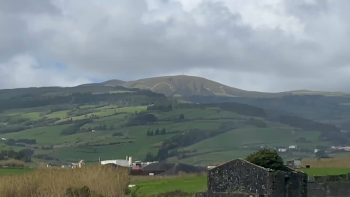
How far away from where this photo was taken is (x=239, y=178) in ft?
73.6

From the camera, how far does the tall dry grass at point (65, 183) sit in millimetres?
28297

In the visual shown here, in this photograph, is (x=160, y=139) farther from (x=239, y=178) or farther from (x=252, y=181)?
(x=252, y=181)

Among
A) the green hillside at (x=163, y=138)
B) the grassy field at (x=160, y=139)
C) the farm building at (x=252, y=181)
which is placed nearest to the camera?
the farm building at (x=252, y=181)

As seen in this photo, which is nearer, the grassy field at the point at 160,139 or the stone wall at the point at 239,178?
the stone wall at the point at 239,178

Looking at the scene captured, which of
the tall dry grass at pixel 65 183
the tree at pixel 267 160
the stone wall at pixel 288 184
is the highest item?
the tree at pixel 267 160

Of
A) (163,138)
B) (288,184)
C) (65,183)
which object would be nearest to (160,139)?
(163,138)

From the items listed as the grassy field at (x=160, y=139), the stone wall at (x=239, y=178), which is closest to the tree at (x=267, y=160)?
the stone wall at (x=239, y=178)

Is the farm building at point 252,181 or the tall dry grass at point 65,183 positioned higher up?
the farm building at point 252,181

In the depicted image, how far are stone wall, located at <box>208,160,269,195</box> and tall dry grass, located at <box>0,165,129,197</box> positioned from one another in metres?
7.38

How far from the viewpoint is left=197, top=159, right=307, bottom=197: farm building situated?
71.8 feet

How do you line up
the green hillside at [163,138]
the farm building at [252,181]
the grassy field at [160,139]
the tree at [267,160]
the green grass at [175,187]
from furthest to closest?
the green hillside at [163,138]
the grassy field at [160,139]
the green grass at [175,187]
the tree at [267,160]
the farm building at [252,181]

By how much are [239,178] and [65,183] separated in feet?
33.4

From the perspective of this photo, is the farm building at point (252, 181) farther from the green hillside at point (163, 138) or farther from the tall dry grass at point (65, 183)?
the green hillside at point (163, 138)

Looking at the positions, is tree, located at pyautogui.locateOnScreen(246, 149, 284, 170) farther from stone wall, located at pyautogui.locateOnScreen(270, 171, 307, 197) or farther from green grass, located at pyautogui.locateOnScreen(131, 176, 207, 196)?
green grass, located at pyautogui.locateOnScreen(131, 176, 207, 196)
